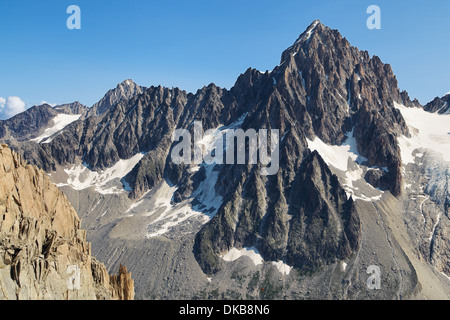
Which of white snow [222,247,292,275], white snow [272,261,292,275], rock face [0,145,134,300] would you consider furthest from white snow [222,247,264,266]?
rock face [0,145,134,300]

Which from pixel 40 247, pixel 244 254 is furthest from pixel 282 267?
pixel 40 247

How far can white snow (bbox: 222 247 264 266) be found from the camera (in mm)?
169125

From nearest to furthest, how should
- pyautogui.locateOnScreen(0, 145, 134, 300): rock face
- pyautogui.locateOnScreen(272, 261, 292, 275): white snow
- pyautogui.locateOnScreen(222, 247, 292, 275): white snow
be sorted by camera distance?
pyautogui.locateOnScreen(0, 145, 134, 300): rock face < pyautogui.locateOnScreen(272, 261, 292, 275): white snow < pyautogui.locateOnScreen(222, 247, 292, 275): white snow

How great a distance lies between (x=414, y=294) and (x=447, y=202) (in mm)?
68742

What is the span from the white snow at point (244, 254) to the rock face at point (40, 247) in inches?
4669

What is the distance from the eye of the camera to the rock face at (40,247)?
39219mm

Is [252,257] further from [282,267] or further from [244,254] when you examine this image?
[282,267]

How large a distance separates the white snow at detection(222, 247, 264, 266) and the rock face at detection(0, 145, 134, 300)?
4669 inches

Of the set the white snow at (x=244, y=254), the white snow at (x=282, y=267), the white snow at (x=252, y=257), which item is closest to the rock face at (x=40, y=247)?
the white snow at (x=282, y=267)

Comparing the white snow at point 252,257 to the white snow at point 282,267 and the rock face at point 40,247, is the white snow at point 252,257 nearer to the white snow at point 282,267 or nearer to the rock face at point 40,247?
the white snow at point 282,267

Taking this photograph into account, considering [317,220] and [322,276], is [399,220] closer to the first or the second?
[317,220]

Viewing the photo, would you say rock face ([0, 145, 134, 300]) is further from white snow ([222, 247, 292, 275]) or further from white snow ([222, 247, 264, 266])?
white snow ([222, 247, 264, 266])

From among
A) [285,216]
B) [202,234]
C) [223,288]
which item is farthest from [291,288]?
[202,234]

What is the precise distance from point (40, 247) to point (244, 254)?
448ft
